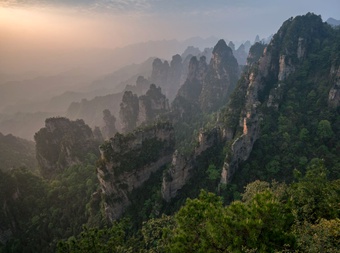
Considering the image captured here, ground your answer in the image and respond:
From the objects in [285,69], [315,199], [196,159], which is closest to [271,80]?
[285,69]

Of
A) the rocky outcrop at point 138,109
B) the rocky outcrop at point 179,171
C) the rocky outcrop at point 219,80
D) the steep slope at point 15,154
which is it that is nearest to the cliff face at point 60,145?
the steep slope at point 15,154

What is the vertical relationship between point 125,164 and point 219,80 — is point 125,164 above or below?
below

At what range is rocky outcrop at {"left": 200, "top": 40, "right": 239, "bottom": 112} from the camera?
145000mm

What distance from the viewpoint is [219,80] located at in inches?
6053

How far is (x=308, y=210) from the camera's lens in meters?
24.3

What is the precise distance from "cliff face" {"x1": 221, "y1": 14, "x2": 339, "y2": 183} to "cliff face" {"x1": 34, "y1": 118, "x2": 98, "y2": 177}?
54164 millimetres

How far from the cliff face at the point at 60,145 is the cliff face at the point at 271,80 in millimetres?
54164

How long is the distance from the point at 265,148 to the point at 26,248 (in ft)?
212

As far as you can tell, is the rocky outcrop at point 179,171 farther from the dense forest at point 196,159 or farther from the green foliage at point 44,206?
the green foliage at point 44,206

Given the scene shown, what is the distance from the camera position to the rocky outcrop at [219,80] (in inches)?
5709

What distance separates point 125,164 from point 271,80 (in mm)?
52076

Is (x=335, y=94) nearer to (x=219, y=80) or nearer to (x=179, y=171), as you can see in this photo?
(x=179, y=171)

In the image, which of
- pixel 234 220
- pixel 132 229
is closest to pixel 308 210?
pixel 234 220

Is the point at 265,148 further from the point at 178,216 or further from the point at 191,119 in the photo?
the point at 191,119
